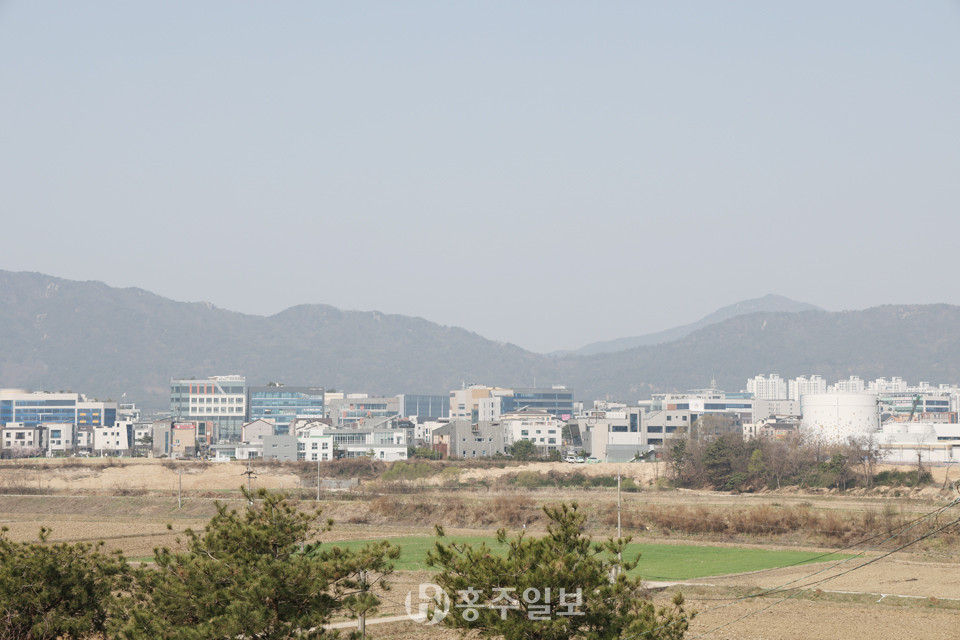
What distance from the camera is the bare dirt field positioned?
24812mm

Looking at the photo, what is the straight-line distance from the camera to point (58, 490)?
68250mm

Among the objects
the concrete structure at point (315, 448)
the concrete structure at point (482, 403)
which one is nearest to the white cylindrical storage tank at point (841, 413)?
the concrete structure at point (315, 448)

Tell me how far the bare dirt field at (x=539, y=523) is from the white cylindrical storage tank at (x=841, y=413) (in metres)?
31.9

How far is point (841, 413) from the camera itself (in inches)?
4323

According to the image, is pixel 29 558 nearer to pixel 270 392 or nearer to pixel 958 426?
pixel 958 426

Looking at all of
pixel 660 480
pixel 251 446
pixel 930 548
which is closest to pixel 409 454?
pixel 251 446

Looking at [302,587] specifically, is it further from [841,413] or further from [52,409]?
[52,409]

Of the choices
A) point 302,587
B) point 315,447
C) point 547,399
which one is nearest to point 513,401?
point 547,399

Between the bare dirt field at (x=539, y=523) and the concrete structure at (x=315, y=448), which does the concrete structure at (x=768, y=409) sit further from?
the bare dirt field at (x=539, y=523)

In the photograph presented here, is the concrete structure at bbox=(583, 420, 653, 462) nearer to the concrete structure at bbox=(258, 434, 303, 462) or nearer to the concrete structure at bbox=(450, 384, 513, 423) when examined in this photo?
the concrete structure at bbox=(258, 434, 303, 462)

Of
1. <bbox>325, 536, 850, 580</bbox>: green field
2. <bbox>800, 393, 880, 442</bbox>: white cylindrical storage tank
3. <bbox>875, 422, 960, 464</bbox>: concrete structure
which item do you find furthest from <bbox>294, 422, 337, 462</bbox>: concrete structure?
<bbox>325, 536, 850, 580</bbox>: green field

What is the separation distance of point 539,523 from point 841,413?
230ft

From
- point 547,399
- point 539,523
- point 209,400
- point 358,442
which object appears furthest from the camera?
point 547,399

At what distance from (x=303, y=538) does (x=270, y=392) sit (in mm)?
174155
